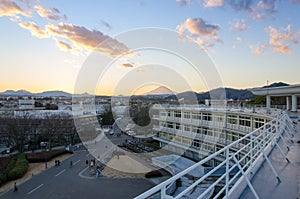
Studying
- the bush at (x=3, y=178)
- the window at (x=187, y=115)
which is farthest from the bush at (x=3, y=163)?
the window at (x=187, y=115)

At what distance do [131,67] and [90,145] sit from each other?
461 inches

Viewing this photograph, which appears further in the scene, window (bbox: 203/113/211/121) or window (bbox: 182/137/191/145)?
window (bbox: 182/137/191/145)

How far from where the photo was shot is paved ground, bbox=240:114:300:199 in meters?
1.79

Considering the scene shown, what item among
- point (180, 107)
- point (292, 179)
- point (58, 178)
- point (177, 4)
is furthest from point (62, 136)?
point (292, 179)

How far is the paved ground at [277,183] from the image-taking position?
5.89ft

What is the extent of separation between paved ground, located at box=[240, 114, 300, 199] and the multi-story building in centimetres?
854

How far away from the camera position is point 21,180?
12609 mm

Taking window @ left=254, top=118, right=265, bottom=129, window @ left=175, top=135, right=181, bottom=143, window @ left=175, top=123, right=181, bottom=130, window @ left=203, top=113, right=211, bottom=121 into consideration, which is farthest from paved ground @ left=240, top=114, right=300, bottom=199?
window @ left=175, top=123, right=181, bottom=130

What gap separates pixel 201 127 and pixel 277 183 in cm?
1390

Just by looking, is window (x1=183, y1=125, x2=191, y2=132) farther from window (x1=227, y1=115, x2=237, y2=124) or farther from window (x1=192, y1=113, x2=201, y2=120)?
window (x1=227, y1=115, x2=237, y2=124)

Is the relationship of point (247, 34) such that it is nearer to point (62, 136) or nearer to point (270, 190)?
point (270, 190)

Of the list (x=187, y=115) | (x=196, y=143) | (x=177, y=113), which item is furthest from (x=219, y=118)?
(x=177, y=113)

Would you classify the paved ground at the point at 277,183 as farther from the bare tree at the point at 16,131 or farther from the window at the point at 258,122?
the bare tree at the point at 16,131

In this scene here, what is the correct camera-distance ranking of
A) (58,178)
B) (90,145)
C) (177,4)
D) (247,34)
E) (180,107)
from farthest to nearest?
(90,145), (180,107), (58,178), (247,34), (177,4)
